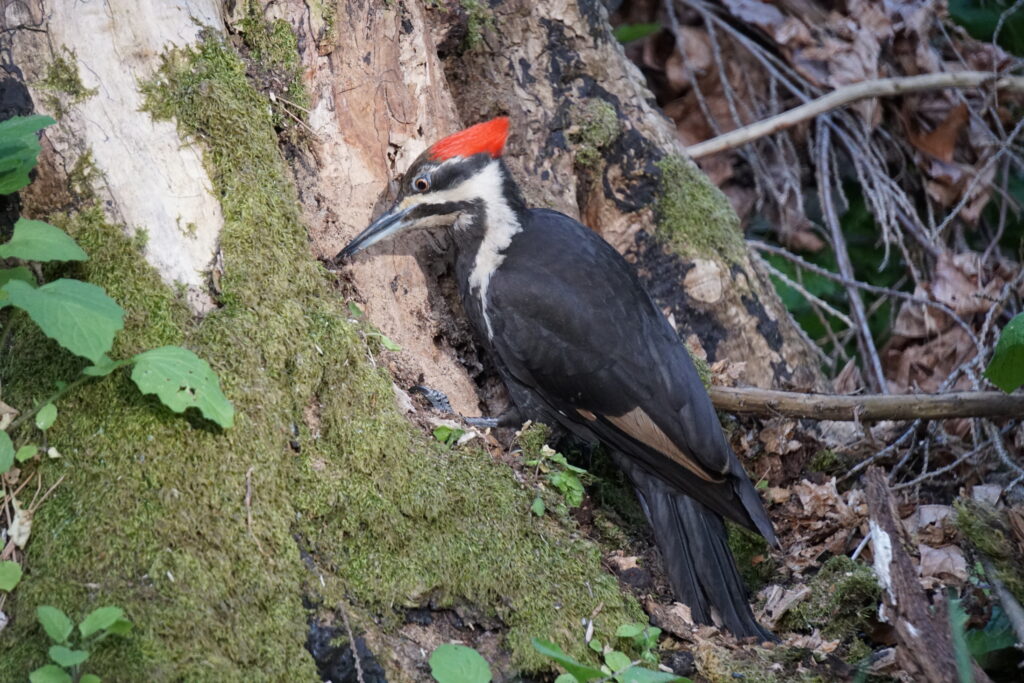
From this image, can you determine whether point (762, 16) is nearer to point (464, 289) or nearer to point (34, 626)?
point (464, 289)

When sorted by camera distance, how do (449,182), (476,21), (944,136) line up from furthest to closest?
(944,136) → (476,21) → (449,182)

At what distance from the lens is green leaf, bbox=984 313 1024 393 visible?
2789mm

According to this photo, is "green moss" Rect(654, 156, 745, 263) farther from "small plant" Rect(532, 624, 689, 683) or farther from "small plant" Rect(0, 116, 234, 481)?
"small plant" Rect(0, 116, 234, 481)

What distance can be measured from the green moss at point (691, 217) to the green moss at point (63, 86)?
7.20 ft

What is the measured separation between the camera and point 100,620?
192 cm

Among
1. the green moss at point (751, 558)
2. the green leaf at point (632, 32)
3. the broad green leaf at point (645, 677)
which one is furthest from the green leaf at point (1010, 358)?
the green leaf at point (632, 32)

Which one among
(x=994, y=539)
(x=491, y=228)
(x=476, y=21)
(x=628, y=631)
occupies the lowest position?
(x=994, y=539)

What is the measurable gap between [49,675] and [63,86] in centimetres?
142

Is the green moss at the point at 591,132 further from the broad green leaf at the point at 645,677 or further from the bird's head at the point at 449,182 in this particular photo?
the broad green leaf at the point at 645,677

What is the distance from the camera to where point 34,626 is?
2.07 metres

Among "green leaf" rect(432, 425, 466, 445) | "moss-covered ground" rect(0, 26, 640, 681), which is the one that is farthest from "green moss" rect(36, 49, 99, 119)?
"green leaf" rect(432, 425, 466, 445)

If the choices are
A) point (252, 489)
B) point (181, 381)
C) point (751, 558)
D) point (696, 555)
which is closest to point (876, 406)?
point (751, 558)

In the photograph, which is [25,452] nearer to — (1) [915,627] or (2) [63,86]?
(2) [63,86]

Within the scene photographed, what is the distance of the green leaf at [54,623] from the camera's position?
6.29ft
